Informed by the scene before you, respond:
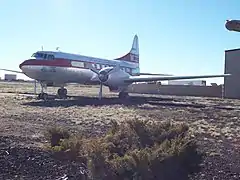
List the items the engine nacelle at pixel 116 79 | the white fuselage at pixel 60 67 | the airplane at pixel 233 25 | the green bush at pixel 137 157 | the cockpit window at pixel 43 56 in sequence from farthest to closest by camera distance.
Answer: the engine nacelle at pixel 116 79, the cockpit window at pixel 43 56, the white fuselage at pixel 60 67, the green bush at pixel 137 157, the airplane at pixel 233 25

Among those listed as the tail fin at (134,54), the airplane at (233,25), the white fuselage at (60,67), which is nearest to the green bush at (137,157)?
the airplane at (233,25)

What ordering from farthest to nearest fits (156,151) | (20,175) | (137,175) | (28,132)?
1. (28,132)
2. (20,175)
3. (156,151)
4. (137,175)

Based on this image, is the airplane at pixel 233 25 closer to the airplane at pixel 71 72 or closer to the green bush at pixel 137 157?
the green bush at pixel 137 157

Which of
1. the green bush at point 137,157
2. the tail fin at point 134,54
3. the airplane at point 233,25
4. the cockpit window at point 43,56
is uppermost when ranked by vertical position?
the tail fin at point 134,54

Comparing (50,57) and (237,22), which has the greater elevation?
(50,57)

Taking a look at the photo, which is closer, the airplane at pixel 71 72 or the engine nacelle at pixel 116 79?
the airplane at pixel 71 72

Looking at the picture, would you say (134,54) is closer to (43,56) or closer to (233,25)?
(43,56)

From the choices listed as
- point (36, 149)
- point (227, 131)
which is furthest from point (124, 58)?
point (36, 149)

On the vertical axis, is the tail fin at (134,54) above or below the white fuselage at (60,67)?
above

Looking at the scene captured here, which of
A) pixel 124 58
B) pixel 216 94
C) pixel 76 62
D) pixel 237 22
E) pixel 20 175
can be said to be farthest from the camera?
pixel 216 94

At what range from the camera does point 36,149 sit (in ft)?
24.8

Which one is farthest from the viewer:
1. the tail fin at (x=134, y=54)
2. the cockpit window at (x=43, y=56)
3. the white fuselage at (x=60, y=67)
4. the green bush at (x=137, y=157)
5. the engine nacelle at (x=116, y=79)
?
the tail fin at (x=134, y=54)

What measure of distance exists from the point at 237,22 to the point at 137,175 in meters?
2.42

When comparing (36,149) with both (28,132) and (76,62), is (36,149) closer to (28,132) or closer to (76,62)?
(28,132)
